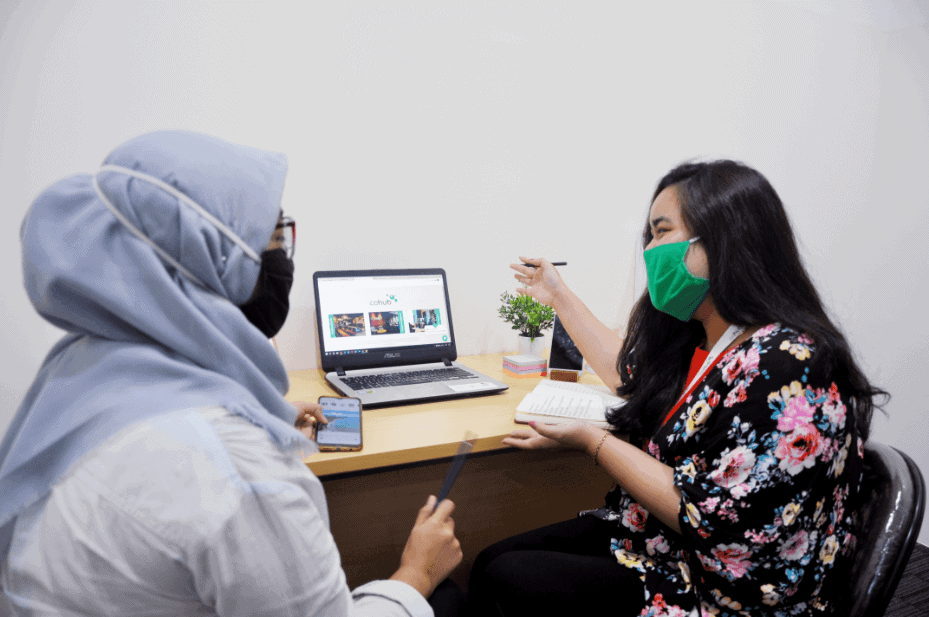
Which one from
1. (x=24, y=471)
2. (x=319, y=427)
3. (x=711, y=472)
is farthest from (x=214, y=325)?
(x=711, y=472)

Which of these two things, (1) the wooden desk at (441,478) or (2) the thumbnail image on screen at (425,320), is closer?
(1) the wooden desk at (441,478)

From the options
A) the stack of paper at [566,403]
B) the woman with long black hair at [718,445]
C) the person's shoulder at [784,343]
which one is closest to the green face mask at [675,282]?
the woman with long black hair at [718,445]

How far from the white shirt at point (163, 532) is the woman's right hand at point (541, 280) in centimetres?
118

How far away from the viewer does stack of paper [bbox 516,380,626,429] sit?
3.94 feet

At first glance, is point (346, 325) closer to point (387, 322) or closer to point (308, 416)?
point (387, 322)

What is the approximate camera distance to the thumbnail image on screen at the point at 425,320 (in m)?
1.59

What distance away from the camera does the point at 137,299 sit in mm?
567

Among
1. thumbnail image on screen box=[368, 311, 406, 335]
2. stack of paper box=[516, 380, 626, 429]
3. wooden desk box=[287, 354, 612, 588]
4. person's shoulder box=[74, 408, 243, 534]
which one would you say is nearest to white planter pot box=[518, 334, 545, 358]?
wooden desk box=[287, 354, 612, 588]

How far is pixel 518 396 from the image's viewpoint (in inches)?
54.9

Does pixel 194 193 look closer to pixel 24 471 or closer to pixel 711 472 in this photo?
pixel 24 471

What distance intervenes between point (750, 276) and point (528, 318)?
0.79 m

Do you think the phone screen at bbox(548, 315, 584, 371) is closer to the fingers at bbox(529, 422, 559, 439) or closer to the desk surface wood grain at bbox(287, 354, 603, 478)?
the desk surface wood grain at bbox(287, 354, 603, 478)

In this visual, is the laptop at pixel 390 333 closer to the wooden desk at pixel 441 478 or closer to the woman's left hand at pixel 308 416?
the wooden desk at pixel 441 478

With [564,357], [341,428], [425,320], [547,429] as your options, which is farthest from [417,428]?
[564,357]
